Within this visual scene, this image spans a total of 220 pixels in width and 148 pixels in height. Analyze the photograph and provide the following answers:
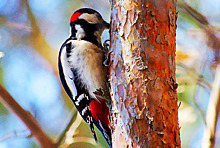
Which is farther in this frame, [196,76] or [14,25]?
[14,25]

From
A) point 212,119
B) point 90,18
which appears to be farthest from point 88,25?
point 212,119

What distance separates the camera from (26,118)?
1912 mm

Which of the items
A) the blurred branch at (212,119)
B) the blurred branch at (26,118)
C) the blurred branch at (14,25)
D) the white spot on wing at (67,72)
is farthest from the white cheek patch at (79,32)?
the blurred branch at (14,25)

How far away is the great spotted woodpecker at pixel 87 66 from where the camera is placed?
1.39 metres

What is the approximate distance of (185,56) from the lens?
237 centimetres

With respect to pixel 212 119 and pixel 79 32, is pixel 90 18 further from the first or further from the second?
pixel 212 119

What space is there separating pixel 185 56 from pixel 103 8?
881 millimetres

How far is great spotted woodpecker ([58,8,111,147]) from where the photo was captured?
139cm

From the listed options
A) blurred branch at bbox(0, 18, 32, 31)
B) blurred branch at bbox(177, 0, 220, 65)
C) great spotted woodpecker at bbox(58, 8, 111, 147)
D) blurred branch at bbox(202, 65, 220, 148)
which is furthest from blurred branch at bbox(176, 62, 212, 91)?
blurred branch at bbox(0, 18, 32, 31)

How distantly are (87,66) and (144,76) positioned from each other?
0.42m

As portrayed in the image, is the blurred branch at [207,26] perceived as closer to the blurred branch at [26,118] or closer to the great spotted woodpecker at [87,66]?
the great spotted woodpecker at [87,66]

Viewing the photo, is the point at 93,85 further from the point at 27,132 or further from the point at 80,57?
the point at 27,132

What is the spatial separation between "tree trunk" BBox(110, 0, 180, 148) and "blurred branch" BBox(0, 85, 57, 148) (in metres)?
0.92

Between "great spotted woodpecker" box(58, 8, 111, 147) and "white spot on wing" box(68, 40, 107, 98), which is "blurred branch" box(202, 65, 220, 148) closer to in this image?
"great spotted woodpecker" box(58, 8, 111, 147)
